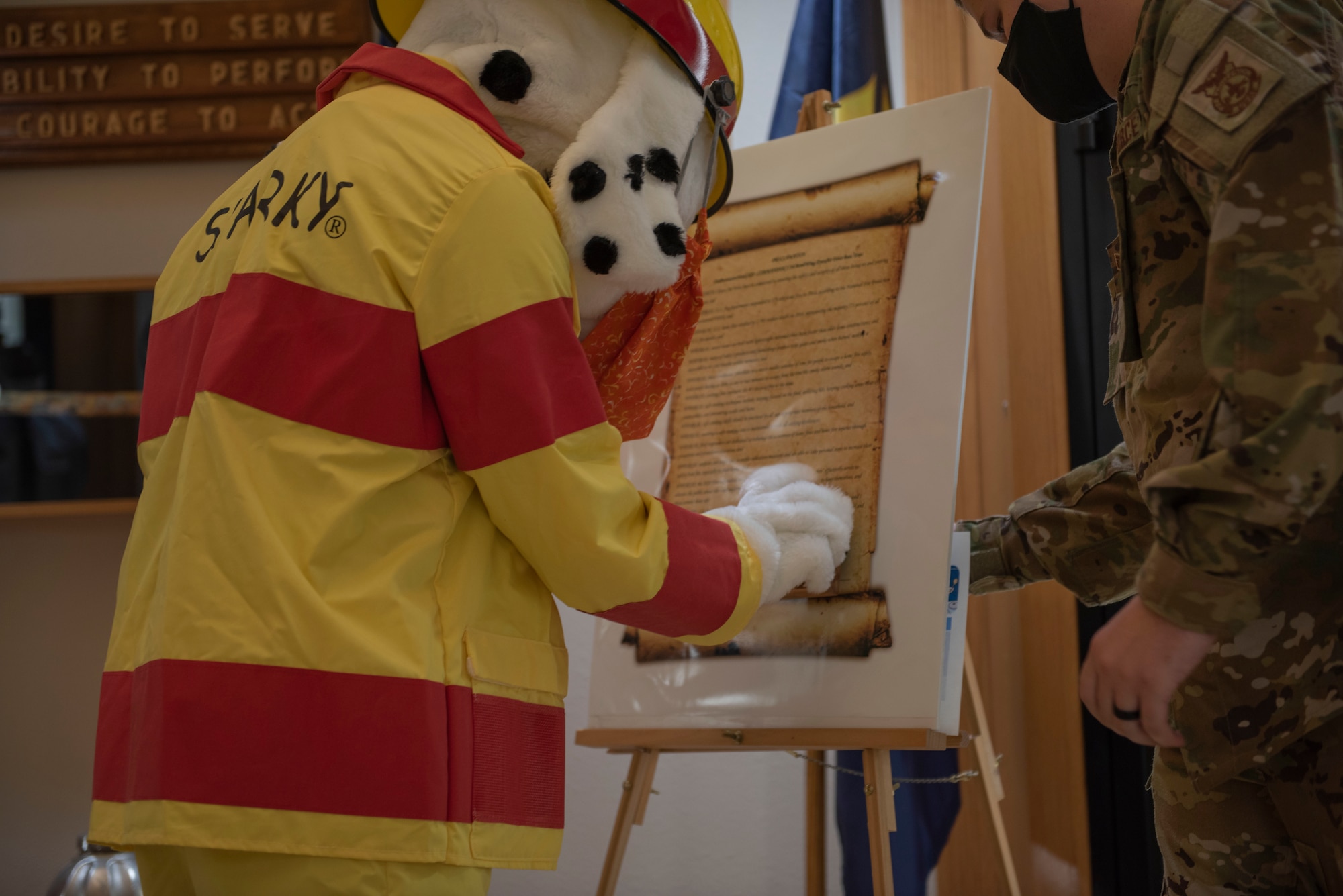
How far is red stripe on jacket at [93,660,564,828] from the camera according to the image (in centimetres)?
78

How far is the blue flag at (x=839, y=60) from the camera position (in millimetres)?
2289

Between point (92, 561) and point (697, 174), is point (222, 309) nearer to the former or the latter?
point (697, 174)

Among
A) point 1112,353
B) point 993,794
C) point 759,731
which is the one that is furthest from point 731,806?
point 1112,353

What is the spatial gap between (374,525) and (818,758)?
108cm

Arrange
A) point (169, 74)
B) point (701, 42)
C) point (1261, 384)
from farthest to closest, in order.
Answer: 1. point (169, 74)
2. point (701, 42)
3. point (1261, 384)

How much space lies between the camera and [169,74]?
2.78 metres

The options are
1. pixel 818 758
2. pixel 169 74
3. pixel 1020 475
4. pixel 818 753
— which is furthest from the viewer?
pixel 169 74

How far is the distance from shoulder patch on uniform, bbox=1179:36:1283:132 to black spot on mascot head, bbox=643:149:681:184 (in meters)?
0.48

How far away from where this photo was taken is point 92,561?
275 cm

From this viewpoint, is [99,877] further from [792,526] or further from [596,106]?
[596,106]

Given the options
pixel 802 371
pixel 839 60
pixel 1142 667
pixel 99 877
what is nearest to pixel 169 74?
pixel 839 60

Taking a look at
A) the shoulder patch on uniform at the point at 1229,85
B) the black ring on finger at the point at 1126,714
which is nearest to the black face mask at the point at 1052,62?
the shoulder patch on uniform at the point at 1229,85

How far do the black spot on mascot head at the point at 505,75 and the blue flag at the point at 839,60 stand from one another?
4.54 feet

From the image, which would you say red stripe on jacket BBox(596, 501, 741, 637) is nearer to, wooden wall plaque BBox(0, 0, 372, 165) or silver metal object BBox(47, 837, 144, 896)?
silver metal object BBox(47, 837, 144, 896)
